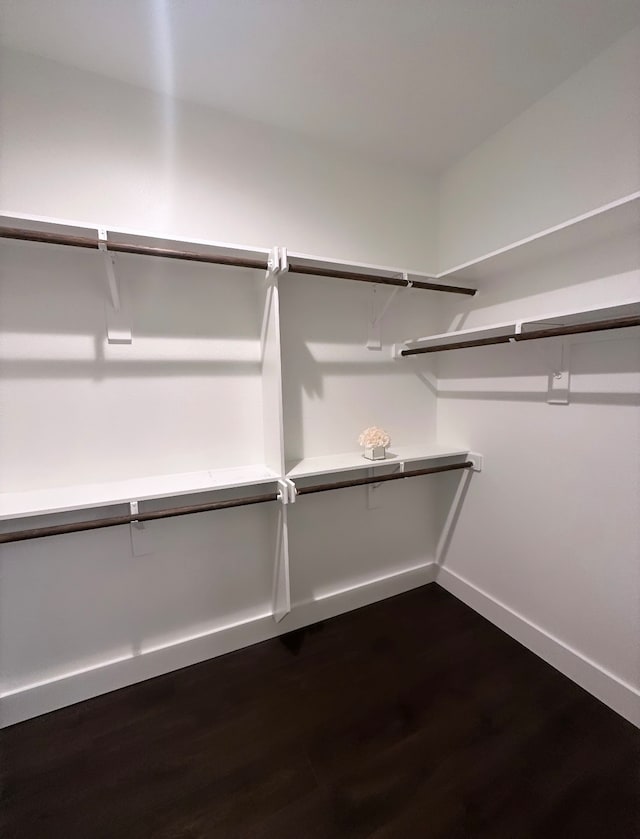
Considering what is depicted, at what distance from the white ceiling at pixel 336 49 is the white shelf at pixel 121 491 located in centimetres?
159

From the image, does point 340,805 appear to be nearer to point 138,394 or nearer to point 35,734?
point 35,734

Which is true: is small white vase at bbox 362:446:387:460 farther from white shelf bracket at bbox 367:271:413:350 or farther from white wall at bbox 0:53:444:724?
white shelf bracket at bbox 367:271:413:350

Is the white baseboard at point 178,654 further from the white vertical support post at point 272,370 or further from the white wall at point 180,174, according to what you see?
the white wall at point 180,174

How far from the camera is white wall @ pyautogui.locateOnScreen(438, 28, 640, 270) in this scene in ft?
4.10

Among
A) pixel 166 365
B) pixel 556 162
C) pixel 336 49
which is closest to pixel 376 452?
pixel 166 365

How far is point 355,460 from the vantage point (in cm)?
174

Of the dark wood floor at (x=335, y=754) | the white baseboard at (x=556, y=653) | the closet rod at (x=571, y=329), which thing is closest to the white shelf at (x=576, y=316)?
the closet rod at (x=571, y=329)

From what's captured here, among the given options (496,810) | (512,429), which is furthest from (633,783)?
(512,429)

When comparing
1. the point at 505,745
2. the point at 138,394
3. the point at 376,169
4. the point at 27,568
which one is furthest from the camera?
the point at 376,169

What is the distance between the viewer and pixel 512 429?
1717 mm

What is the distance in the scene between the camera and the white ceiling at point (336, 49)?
1.11 meters

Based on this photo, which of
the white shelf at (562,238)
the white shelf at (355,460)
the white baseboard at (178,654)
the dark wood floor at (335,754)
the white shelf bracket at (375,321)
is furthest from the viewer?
the white shelf bracket at (375,321)

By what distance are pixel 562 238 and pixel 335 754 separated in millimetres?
2083

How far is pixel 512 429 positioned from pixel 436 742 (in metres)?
1.33
